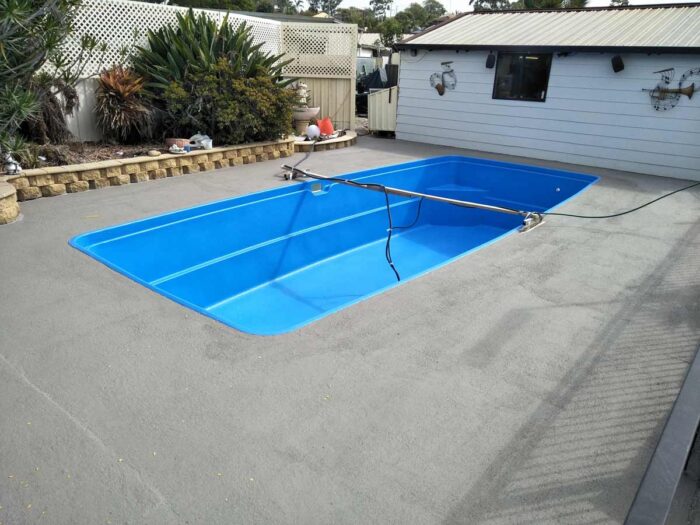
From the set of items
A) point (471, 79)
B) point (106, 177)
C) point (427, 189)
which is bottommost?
point (427, 189)

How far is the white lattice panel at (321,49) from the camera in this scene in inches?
446

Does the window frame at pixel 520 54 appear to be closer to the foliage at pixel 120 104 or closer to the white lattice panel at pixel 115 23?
the white lattice panel at pixel 115 23

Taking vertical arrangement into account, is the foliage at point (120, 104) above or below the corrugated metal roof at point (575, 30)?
below

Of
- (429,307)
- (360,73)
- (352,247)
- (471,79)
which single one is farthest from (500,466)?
(360,73)

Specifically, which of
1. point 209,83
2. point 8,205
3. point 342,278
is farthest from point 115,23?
point 342,278

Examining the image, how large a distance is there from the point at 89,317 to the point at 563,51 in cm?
895

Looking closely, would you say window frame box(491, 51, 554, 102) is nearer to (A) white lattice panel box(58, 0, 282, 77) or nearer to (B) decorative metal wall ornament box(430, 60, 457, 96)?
(B) decorative metal wall ornament box(430, 60, 457, 96)

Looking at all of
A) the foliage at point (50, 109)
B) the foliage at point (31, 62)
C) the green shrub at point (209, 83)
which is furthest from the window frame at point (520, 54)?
the foliage at point (50, 109)

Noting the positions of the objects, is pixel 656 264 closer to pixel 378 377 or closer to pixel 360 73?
pixel 378 377

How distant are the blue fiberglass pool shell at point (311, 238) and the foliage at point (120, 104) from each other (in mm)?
2669

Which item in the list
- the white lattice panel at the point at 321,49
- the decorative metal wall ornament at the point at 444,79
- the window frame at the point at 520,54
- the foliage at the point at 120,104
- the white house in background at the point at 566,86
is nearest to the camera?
the foliage at the point at 120,104

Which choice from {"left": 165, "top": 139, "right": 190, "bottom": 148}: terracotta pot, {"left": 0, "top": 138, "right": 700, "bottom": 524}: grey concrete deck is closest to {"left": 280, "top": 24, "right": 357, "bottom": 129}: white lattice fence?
{"left": 165, "top": 139, "right": 190, "bottom": 148}: terracotta pot

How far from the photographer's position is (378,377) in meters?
2.89

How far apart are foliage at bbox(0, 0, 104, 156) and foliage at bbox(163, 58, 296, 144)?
1498 millimetres
